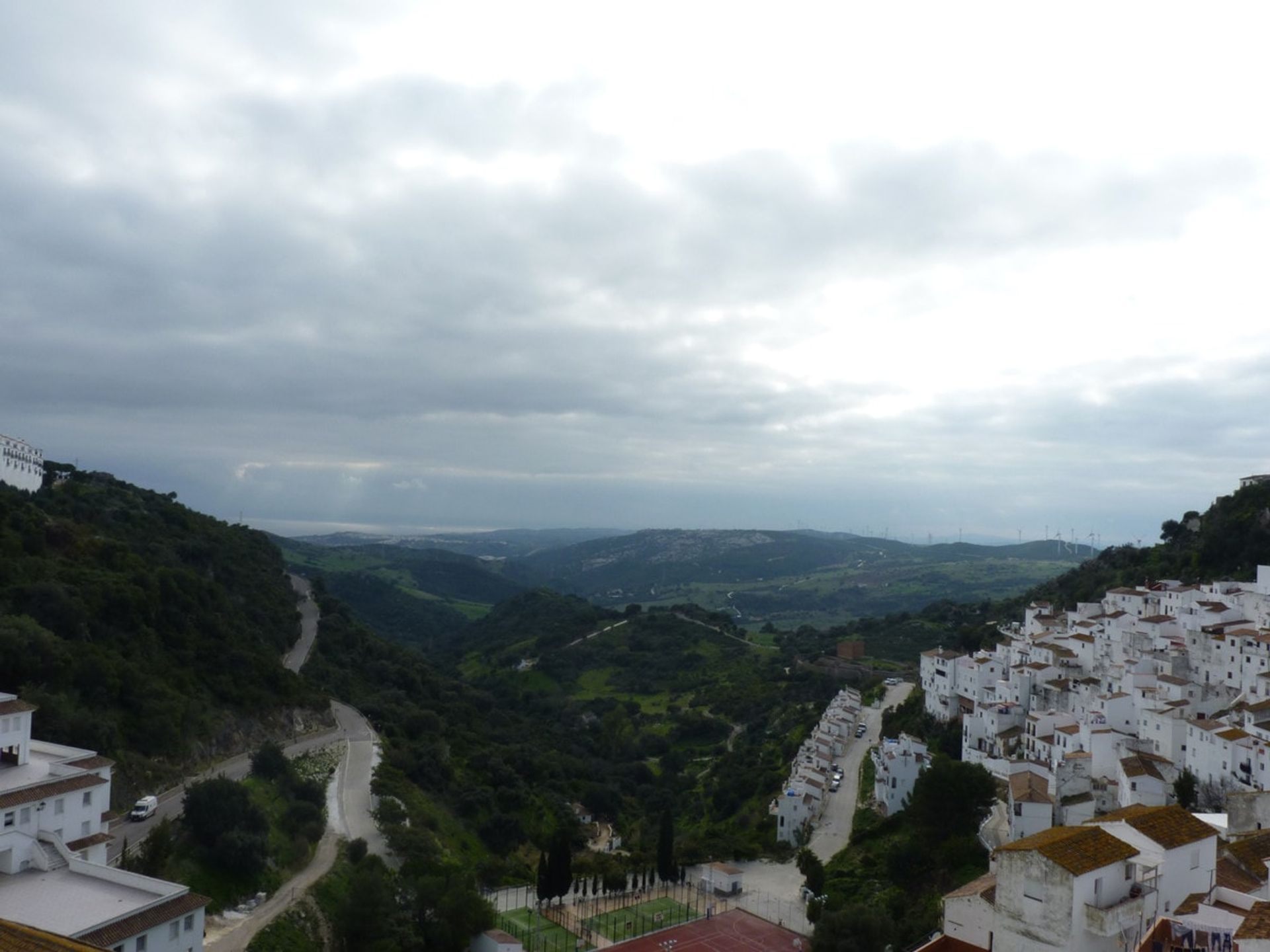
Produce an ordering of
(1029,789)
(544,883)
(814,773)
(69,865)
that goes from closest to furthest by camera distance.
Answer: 1. (69,865)
2. (1029,789)
3. (544,883)
4. (814,773)

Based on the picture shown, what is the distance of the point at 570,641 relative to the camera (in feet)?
348

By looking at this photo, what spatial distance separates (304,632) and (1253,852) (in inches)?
2598

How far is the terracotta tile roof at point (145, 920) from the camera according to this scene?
18.2 meters

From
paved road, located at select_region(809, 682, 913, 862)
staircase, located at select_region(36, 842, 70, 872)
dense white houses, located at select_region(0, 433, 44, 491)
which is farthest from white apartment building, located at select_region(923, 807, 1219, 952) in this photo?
dense white houses, located at select_region(0, 433, 44, 491)

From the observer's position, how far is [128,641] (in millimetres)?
38719

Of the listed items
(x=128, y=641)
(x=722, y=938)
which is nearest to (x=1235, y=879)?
(x=722, y=938)

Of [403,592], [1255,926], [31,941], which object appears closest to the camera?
[31,941]

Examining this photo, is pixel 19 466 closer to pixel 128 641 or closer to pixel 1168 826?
pixel 128 641

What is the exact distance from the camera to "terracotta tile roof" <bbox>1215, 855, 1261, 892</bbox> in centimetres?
A: 1806

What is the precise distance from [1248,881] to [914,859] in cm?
1650

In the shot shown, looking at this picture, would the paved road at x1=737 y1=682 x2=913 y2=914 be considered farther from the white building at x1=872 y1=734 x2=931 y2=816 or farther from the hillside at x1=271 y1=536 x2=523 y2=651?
the hillside at x1=271 y1=536 x2=523 y2=651

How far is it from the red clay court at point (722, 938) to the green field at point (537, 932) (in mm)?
2060

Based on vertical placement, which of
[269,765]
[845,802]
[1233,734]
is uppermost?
[1233,734]

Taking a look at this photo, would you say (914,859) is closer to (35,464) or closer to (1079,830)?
(1079,830)
